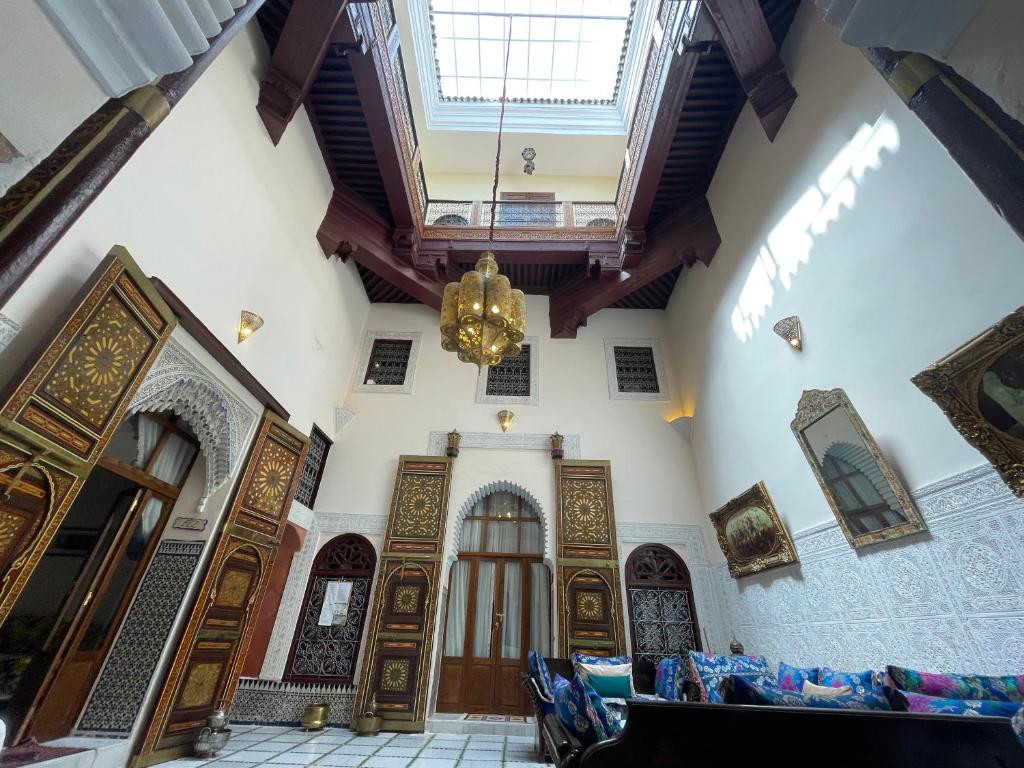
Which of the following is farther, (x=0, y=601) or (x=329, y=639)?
(x=329, y=639)

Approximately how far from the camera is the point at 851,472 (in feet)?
9.49

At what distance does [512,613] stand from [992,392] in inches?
182

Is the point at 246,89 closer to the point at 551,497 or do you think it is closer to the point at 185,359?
the point at 185,359

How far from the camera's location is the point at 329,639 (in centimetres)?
472

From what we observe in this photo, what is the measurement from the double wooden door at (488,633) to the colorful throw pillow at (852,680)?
3.07 metres

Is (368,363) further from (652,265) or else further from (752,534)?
(752,534)

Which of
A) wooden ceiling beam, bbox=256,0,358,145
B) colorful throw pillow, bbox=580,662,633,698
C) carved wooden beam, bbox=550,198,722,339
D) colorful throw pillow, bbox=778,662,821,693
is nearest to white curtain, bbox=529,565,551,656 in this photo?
colorful throw pillow, bbox=580,662,633,698

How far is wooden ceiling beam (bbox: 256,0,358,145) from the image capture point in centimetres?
351

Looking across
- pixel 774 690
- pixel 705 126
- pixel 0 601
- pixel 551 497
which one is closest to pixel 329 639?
pixel 551 497

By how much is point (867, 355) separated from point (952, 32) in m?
2.51

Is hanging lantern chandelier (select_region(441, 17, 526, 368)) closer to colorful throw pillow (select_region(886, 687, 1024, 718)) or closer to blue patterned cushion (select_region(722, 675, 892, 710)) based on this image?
blue patterned cushion (select_region(722, 675, 892, 710))

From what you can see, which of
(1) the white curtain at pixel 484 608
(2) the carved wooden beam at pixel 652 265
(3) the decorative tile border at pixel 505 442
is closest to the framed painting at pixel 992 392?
(2) the carved wooden beam at pixel 652 265

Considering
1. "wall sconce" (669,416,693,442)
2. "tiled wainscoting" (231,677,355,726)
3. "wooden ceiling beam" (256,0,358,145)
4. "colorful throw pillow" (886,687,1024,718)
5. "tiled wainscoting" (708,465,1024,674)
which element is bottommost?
"tiled wainscoting" (231,677,355,726)

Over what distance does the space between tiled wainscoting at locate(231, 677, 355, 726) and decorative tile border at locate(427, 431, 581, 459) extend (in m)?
2.63
